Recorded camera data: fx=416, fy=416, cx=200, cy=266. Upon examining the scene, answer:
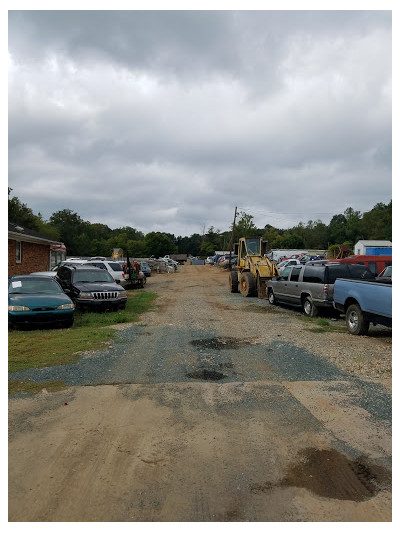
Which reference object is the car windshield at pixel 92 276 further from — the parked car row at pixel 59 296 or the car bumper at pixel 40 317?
the car bumper at pixel 40 317

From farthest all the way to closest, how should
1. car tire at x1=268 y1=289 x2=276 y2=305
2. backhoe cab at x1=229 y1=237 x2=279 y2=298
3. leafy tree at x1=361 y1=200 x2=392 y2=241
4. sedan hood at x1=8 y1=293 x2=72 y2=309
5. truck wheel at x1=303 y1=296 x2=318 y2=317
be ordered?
leafy tree at x1=361 y1=200 x2=392 y2=241 < backhoe cab at x1=229 y1=237 x2=279 y2=298 < car tire at x1=268 y1=289 x2=276 y2=305 < truck wheel at x1=303 y1=296 x2=318 y2=317 < sedan hood at x1=8 y1=293 x2=72 y2=309

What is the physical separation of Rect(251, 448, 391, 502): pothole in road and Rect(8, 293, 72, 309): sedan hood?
8.20 m

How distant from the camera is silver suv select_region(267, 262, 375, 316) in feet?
42.1

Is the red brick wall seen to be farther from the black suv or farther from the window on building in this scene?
the black suv

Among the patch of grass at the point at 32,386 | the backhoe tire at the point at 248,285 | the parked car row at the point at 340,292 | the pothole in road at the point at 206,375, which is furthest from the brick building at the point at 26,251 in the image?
the pothole in road at the point at 206,375

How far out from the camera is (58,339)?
9461 mm

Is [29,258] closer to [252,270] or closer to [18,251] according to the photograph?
[18,251]

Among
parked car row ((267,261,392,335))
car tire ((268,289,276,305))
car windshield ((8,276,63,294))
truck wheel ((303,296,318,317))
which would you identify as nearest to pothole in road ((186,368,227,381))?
parked car row ((267,261,392,335))

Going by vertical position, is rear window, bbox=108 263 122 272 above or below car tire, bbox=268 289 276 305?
above

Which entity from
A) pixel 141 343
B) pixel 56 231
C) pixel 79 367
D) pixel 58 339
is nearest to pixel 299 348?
pixel 141 343

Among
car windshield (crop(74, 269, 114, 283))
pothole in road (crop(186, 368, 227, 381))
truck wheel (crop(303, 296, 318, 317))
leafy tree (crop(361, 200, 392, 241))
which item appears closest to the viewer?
pothole in road (crop(186, 368, 227, 381))

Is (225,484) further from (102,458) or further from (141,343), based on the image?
(141,343)

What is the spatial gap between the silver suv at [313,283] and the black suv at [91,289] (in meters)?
5.94

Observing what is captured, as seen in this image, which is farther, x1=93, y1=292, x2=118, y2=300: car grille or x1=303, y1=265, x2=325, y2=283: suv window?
x1=93, y1=292, x2=118, y2=300: car grille
